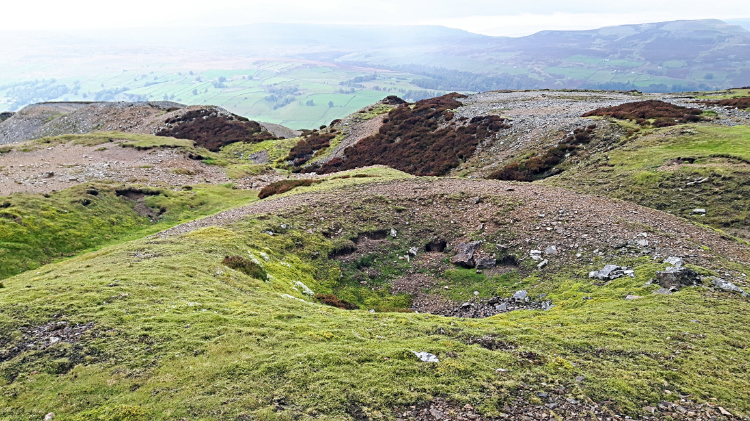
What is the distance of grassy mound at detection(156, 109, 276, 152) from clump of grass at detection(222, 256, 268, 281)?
66.0 metres

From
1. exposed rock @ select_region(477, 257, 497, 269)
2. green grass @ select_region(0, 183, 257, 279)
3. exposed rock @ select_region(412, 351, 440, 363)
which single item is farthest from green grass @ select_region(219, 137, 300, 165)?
exposed rock @ select_region(412, 351, 440, 363)

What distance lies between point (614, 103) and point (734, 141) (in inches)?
1097

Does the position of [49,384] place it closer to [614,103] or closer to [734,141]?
[734,141]

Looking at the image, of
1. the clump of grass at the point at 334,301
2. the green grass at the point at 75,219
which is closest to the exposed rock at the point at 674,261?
the clump of grass at the point at 334,301

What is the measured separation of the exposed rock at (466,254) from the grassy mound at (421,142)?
27526mm

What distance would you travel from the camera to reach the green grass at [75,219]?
23.3 meters

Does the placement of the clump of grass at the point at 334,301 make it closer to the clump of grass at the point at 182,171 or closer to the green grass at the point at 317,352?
the green grass at the point at 317,352

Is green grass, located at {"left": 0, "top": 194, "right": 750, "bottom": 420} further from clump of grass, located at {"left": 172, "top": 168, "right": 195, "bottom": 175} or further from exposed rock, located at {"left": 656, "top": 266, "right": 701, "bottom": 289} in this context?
clump of grass, located at {"left": 172, "top": 168, "right": 195, "bottom": 175}

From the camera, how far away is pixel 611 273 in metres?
17.7

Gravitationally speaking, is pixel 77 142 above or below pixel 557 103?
below

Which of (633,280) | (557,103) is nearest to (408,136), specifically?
(557,103)

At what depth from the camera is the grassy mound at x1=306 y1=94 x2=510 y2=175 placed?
5388 centimetres

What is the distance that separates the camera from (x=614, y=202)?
26.8 m

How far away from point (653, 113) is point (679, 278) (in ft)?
128
